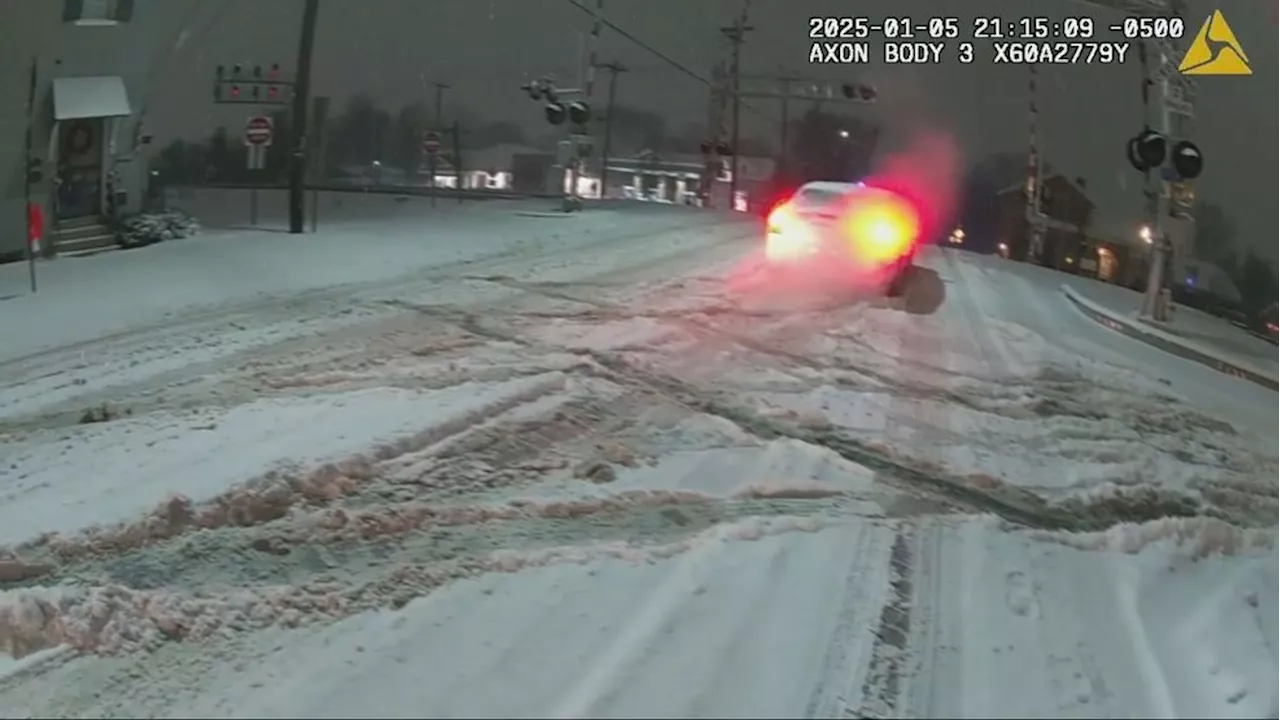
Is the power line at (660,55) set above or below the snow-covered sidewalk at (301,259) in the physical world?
above

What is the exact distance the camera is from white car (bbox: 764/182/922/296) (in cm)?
341

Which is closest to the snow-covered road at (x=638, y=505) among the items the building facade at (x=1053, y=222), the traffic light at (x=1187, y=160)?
the building facade at (x=1053, y=222)

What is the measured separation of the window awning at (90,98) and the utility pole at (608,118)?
1.57 metres

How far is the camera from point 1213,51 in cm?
305

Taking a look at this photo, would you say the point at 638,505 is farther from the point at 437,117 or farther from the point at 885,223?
the point at 437,117

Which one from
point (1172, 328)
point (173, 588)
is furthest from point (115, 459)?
point (1172, 328)

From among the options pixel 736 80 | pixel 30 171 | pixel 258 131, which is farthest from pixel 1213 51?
pixel 30 171

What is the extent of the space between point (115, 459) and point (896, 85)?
2.24m

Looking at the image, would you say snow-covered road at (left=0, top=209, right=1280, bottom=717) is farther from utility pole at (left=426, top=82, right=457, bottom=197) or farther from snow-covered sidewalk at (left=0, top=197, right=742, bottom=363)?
utility pole at (left=426, top=82, right=457, bottom=197)

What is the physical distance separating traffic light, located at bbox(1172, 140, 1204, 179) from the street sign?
8.62 feet

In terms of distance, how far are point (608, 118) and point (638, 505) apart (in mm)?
1595

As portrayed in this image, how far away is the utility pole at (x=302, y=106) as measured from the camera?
370 centimetres

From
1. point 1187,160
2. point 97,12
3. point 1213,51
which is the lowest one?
point 1187,160

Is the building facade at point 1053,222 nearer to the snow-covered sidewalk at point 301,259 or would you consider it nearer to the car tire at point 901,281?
the car tire at point 901,281
